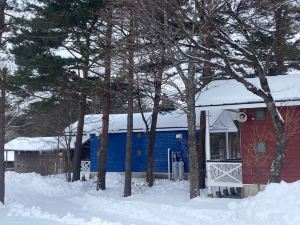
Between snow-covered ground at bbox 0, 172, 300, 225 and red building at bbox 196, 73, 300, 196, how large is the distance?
2.04 meters

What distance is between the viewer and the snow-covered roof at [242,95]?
59.8 ft

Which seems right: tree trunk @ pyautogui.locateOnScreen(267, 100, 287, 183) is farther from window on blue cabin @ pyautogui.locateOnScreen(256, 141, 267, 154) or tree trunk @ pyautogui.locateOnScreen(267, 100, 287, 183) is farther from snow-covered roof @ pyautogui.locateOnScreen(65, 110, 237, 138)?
snow-covered roof @ pyautogui.locateOnScreen(65, 110, 237, 138)

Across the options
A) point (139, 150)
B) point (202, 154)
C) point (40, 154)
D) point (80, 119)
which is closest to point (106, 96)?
point (80, 119)

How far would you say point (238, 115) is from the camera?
19.7m

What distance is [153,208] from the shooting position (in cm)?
1658

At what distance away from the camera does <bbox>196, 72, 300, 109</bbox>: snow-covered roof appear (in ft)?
59.8

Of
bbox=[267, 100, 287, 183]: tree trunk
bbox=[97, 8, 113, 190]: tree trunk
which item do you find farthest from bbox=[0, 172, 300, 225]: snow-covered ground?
bbox=[267, 100, 287, 183]: tree trunk

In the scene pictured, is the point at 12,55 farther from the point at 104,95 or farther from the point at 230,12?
the point at 230,12

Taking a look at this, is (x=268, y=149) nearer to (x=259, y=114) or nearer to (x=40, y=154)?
(x=259, y=114)

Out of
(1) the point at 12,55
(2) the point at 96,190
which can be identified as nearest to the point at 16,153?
(2) the point at 96,190

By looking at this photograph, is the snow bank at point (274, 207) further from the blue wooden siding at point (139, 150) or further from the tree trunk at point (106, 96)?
the blue wooden siding at point (139, 150)

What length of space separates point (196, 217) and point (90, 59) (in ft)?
38.0

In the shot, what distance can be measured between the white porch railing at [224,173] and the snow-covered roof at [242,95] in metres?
2.43

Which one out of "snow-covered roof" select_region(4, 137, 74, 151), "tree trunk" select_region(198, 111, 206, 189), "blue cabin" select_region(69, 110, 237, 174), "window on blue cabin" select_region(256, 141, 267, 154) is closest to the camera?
"window on blue cabin" select_region(256, 141, 267, 154)
